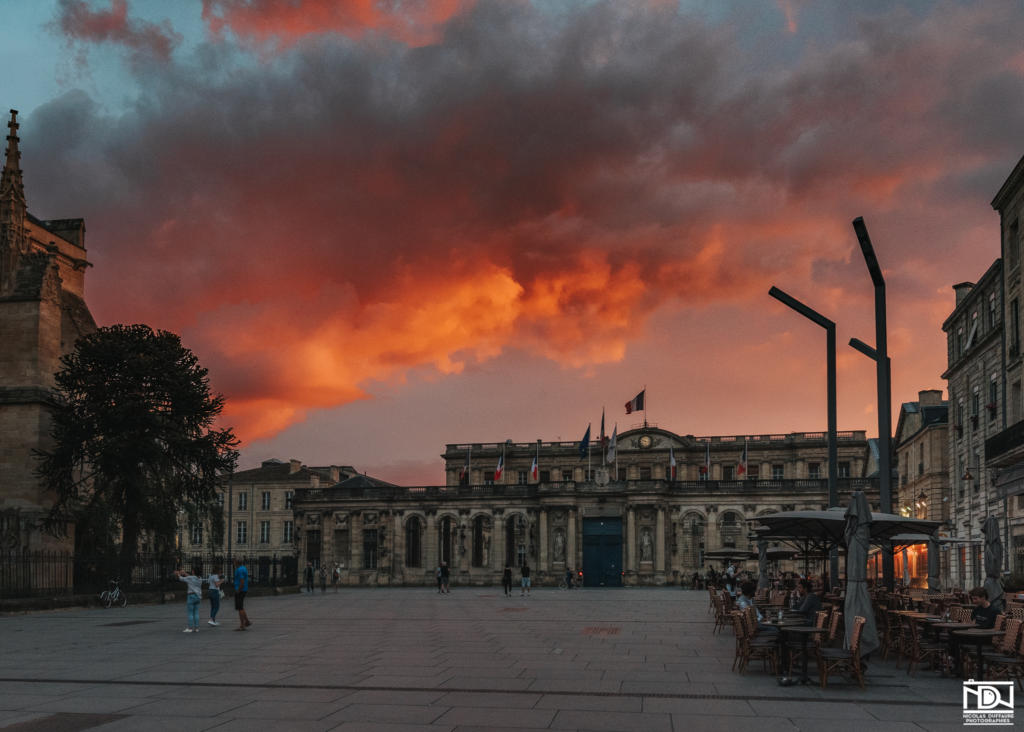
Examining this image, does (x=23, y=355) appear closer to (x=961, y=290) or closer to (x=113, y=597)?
(x=113, y=597)

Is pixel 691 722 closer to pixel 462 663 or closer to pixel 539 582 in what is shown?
pixel 462 663

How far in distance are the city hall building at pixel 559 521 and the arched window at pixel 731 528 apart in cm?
7

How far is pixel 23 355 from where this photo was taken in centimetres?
4141

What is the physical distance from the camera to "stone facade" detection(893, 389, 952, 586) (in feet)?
168

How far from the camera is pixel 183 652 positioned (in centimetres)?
1909

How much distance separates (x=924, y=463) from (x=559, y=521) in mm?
27949

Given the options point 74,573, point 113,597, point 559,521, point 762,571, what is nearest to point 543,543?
point 559,521

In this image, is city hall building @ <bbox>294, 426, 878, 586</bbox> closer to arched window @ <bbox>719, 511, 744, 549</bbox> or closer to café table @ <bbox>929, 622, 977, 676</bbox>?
arched window @ <bbox>719, 511, 744, 549</bbox>

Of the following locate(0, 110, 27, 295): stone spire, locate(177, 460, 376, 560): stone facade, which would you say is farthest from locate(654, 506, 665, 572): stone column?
locate(0, 110, 27, 295): stone spire

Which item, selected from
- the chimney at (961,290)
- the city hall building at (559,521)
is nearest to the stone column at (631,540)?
the city hall building at (559,521)

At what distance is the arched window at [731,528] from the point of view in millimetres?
71000

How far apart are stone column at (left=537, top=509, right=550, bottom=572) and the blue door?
2.87 m

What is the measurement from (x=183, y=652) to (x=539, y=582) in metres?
54.2

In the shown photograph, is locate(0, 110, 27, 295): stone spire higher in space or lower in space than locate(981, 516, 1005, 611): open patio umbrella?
higher
